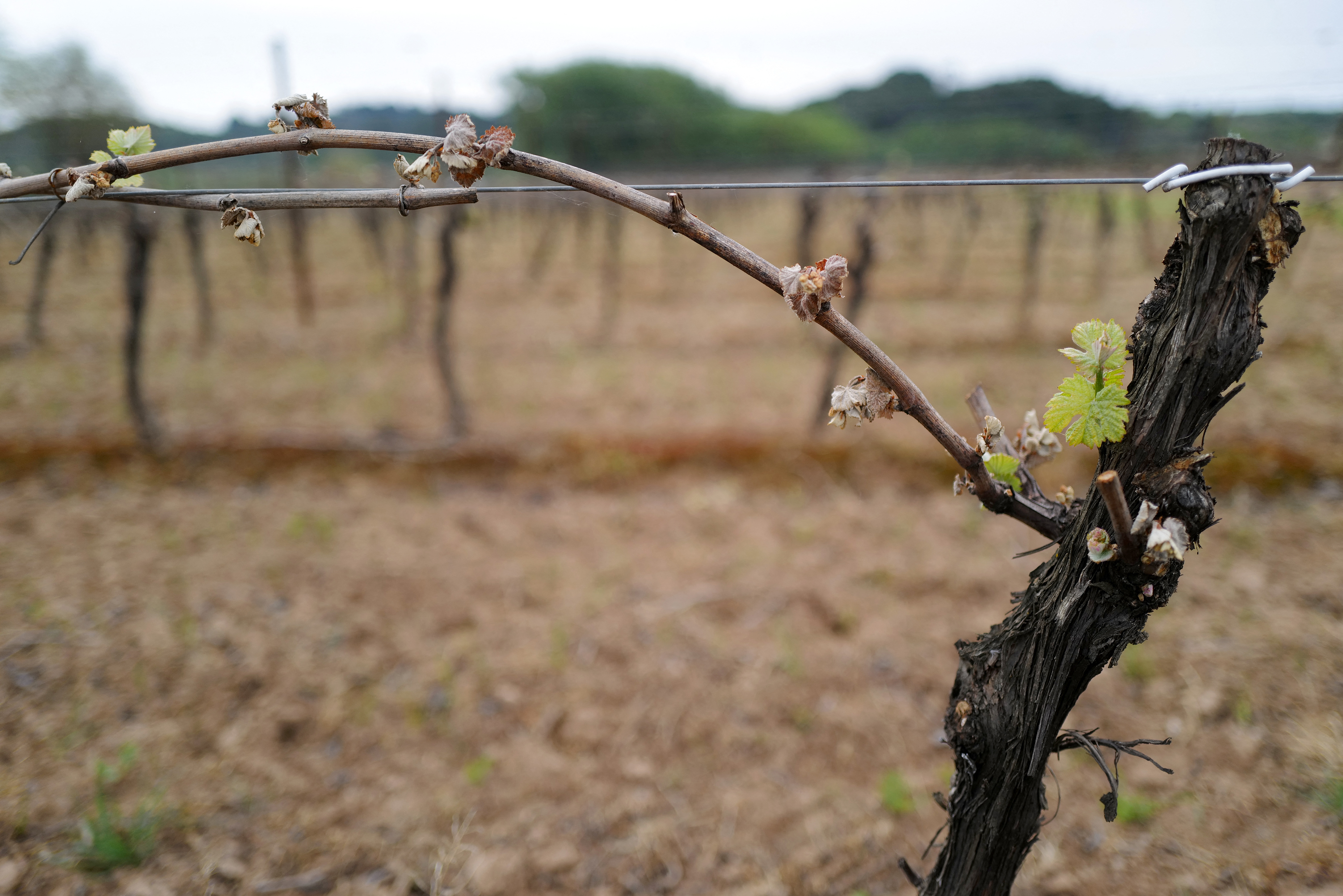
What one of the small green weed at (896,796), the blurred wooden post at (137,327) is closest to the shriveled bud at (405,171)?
the small green weed at (896,796)

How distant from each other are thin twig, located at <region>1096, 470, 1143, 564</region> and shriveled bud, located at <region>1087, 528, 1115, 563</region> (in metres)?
0.01

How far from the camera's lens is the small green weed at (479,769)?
9.68ft

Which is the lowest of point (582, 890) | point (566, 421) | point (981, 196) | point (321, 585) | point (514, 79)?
point (582, 890)

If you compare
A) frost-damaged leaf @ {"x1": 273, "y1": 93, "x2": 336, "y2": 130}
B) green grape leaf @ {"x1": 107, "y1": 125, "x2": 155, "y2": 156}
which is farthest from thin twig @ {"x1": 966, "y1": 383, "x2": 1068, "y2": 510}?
green grape leaf @ {"x1": 107, "y1": 125, "x2": 155, "y2": 156}

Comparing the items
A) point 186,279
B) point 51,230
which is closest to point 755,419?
point 51,230

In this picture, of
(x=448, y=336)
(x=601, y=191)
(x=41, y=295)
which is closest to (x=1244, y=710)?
(x=601, y=191)

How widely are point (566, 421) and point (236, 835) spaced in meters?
4.60

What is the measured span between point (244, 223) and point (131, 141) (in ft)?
1.08

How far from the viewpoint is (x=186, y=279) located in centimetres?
1370

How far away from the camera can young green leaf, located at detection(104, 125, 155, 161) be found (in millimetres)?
1356

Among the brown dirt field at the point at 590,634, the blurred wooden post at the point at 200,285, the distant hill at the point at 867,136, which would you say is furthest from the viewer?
the blurred wooden post at the point at 200,285

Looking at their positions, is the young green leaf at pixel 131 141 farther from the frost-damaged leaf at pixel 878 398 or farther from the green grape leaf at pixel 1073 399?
the green grape leaf at pixel 1073 399

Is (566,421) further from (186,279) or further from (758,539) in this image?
(186,279)

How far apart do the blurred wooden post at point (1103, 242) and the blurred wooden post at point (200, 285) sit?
12.4m
